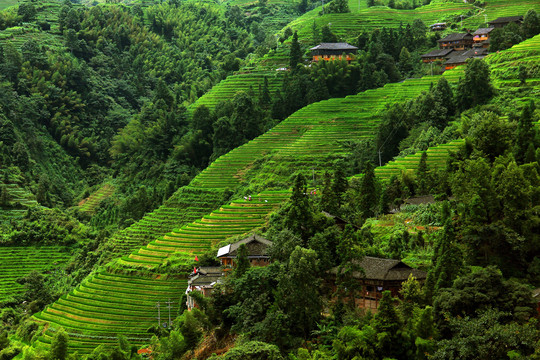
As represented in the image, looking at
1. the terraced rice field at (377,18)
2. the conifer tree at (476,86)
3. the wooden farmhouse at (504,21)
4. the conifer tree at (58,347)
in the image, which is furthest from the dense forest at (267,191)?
the wooden farmhouse at (504,21)

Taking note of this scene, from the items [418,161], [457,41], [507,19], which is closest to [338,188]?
[418,161]

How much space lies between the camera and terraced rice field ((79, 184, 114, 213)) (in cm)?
8632

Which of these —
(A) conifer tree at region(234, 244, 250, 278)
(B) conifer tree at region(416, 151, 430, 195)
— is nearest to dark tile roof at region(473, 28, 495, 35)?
(B) conifer tree at region(416, 151, 430, 195)

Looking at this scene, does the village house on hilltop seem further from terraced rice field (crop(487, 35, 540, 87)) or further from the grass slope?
the grass slope

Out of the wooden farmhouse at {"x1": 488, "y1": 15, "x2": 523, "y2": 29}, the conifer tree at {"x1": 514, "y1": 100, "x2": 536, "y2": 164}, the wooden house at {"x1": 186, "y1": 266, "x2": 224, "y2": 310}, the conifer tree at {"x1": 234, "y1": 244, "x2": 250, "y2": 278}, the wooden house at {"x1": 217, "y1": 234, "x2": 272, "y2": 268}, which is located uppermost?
the wooden farmhouse at {"x1": 488, "y1": 15, "x2": 523, "y2": 29}

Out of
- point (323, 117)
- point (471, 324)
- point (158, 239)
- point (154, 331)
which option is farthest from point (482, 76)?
point (471, 324)

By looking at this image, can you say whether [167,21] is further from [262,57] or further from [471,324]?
[471,324]

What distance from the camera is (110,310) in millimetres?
48406

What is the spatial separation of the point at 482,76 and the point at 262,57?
4198cm

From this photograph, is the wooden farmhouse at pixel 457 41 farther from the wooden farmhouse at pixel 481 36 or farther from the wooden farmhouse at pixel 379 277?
the wooden farmhouse at pixel 379 277

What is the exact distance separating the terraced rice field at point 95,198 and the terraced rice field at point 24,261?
13309mm

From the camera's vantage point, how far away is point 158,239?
56.1 m

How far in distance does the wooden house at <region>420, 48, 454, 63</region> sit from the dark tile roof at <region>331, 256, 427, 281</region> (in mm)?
50476

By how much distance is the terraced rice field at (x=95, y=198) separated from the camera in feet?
283
